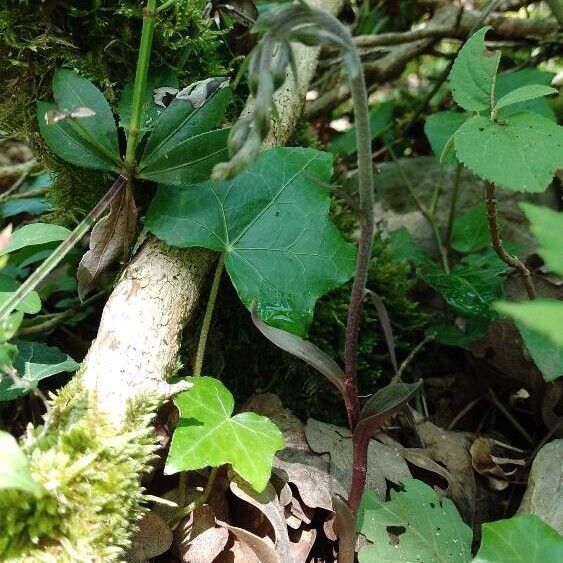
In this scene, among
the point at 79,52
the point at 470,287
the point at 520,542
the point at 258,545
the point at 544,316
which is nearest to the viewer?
the point at 544,316

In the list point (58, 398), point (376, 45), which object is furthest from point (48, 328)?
point (376, 45)

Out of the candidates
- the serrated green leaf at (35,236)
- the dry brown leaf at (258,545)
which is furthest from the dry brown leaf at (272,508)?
the serrated green leaf at (35,236)

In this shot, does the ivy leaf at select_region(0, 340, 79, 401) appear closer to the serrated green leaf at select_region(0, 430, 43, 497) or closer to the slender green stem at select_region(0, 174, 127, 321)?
the slender green stem at select_region(0, 174, 127, 321)

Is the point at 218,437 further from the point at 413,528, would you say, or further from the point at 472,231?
the point at 472,231

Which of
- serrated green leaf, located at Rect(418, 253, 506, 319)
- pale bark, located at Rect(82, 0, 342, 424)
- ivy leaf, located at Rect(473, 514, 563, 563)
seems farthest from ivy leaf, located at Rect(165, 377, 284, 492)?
serrated green leaf, located at Rect(418, 253, 506, 319)

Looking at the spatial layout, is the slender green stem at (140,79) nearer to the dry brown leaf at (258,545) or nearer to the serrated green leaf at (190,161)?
the serrated green leaf at (190,161)

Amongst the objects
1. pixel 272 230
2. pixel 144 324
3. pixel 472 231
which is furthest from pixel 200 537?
pixel 472 231
